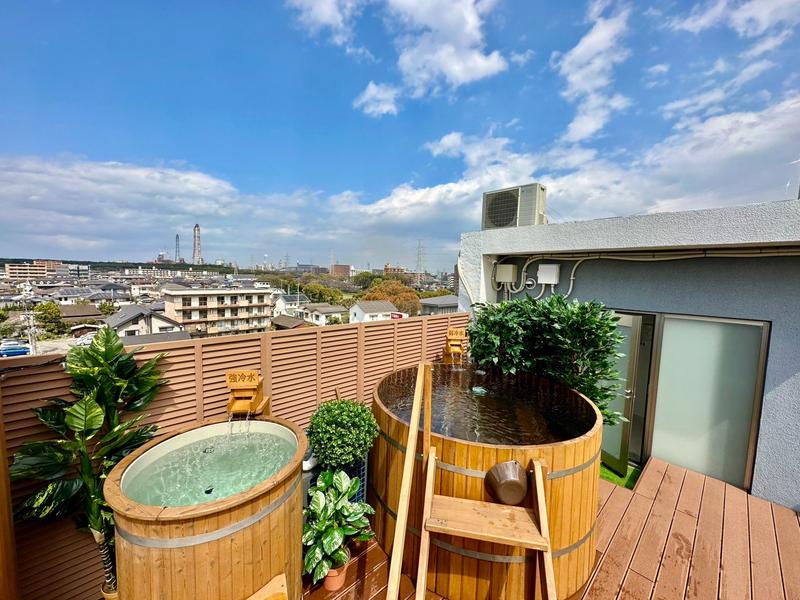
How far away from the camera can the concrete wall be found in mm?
3438

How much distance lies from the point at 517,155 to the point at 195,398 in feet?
29.8

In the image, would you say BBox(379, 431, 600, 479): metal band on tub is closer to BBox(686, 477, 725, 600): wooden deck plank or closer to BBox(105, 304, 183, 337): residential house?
BBox(686, 477, 725, 600): wooden deck plank

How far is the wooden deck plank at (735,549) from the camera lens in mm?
2533

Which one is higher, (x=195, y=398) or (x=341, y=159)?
(x=341, y=159)

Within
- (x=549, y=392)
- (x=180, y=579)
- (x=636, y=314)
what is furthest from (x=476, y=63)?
(x=180, y=579)

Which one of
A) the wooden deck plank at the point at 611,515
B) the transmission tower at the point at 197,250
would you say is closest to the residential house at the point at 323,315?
the wooden deck plank at the point at 611,515

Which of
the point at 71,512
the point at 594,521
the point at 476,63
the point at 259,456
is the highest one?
the point at 476,63

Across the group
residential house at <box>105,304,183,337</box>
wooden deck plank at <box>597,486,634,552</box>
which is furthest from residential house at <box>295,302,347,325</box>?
wooden deck plank at <box>597,486,634,552</box>

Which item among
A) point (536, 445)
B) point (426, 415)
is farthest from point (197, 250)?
point (536, 445)

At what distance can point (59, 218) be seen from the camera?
65.5 ft

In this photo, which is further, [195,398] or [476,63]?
[476,63]

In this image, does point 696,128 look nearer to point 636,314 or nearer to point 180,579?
point 636,314

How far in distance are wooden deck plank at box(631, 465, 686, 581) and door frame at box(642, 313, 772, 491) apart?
0.57 m

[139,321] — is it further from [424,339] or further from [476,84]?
[476,84]
